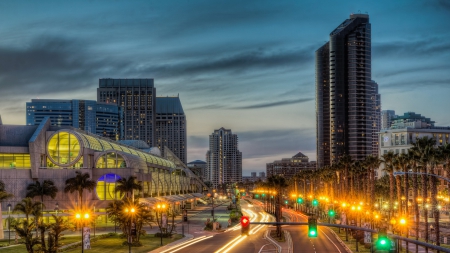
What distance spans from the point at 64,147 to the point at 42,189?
15359 mm

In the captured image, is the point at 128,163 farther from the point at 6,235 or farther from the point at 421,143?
the point at 421,143

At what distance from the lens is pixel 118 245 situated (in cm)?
8775

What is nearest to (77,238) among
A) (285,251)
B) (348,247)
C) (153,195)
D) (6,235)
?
(6,235)

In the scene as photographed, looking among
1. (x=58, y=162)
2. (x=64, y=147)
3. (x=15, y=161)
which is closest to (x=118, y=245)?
(x=58, y=162)

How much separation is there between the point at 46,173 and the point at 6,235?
877 inches

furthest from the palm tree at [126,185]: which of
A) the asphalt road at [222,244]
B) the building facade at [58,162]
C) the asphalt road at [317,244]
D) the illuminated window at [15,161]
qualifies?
the asphalt road at [317,244]

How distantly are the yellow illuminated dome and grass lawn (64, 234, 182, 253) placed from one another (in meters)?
37.9

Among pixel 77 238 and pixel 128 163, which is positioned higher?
pixel 128 163

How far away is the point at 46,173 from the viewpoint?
127 meters

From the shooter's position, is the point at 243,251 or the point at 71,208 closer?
the point at 243,251

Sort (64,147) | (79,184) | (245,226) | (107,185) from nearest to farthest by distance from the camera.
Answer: (245,226)
(79,184)
(107,185)
(64,147)

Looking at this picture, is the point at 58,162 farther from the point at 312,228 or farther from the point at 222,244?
the point at 312,228

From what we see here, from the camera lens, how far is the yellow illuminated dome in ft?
439

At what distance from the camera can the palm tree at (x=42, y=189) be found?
121562 millimetres
